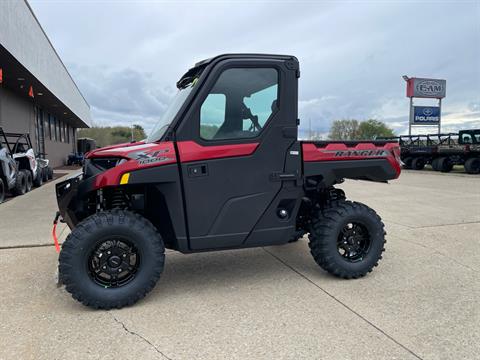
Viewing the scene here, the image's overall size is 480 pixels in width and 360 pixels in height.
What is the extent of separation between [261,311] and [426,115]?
3615 centimetres

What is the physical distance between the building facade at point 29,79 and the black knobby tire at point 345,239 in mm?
11498

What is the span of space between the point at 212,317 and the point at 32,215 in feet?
20.9

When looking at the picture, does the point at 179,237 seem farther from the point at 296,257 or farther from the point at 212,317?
the point at 296,257

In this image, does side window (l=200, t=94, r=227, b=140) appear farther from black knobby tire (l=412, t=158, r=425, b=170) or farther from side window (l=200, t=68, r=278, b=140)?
black knobby tire (l=412, t=158, r=425, b=170)

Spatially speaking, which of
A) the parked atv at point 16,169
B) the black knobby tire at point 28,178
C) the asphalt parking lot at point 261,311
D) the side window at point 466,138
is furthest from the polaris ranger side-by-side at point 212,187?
the side window at point 466,138

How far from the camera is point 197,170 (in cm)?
357

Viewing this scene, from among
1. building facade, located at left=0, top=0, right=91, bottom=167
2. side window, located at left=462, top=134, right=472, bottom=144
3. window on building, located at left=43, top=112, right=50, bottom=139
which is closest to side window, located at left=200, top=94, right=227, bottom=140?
building facade, located at left=0, top=0, right=91, bottom=167

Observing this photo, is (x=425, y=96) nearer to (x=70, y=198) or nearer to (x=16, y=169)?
(x=16, y=169)

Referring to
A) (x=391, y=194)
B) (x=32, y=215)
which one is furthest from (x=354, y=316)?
(x=391, y=194)

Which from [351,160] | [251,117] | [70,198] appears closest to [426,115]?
[351,160]

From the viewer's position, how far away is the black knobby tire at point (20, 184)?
11.3 metres

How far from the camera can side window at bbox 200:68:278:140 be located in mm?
3643

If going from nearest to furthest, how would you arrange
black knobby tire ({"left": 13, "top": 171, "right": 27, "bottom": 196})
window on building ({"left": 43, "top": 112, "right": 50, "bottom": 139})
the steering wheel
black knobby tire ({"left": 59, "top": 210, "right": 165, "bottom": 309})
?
black knobby tire ({"left": 59, "top": 210, "right": 165, "bottom": 309}) → the steering wheel → black knobby tire ({"left": 13, "top": 171, "right": 27, "bottom": 196}) → window on building ({"left": 43, "top": 112, "right": 50, "bottom": 139})

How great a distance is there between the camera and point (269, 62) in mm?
3809
